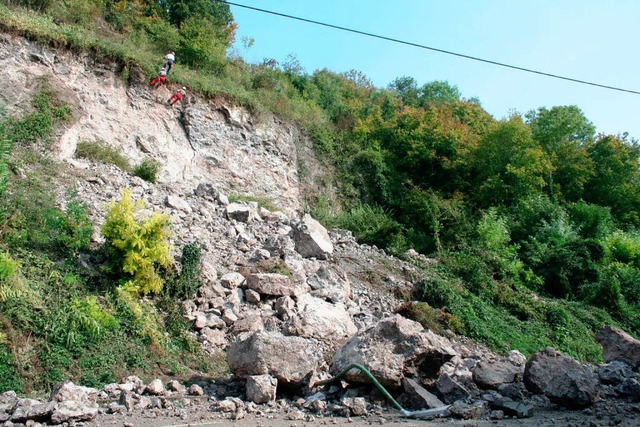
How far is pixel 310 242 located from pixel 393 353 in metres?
6.35

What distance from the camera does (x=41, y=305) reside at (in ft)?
25.5

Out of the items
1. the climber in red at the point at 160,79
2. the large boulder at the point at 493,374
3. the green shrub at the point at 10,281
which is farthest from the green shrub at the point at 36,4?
the large boulder at the point at 493,374

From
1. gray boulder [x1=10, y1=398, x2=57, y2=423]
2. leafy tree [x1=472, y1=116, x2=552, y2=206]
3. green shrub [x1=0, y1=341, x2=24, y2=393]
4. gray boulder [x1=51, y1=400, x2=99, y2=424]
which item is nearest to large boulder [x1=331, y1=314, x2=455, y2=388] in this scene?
gray boulder [x1=51, y1=400, x2=99, y2=424]

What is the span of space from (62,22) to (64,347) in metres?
14.1

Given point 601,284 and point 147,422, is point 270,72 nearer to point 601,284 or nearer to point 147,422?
point 601,284

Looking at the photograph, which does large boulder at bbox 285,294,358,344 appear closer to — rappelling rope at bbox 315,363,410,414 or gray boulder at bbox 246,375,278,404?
rappelling rope at bbox 315,363,410,414

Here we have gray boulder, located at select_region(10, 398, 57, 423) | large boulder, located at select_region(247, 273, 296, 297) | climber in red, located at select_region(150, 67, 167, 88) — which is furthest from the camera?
climber in red, located at select_region(150, 67, 167, 88)

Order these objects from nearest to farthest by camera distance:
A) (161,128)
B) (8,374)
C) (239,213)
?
(8,374) < (239,213) < (161,128)

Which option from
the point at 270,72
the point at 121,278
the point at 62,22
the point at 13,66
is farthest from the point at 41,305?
the point at 270,72

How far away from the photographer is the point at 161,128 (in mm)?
16594

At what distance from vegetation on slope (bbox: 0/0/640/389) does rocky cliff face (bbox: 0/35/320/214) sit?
1.93ft

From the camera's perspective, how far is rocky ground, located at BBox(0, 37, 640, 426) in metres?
6.03

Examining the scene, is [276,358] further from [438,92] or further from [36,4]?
[438,92]

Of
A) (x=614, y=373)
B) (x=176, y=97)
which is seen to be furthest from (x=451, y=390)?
(x=176, y=97)
